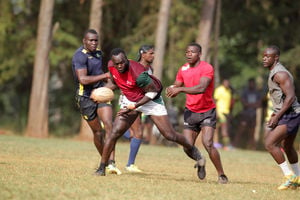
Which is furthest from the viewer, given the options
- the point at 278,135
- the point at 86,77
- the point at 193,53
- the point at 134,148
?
the point at 134,148

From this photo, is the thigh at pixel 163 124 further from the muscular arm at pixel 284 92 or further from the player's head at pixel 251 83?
the player's head at pixel 251 83

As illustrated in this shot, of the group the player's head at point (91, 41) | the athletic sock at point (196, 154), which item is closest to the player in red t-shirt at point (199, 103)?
the athletic sock at point (196, 154)

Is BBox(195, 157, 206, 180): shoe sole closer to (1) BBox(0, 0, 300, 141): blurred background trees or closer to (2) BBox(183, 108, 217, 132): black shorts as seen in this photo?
(2) BBox(183, 108, 217, 132): black shorts

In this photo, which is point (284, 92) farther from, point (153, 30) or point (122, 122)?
point (153, 30)

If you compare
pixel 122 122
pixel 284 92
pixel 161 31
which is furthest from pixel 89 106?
pixel 161 31

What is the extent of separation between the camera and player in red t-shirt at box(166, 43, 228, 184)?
493 inches

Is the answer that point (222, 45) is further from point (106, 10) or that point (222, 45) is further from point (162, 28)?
point (162, 28)

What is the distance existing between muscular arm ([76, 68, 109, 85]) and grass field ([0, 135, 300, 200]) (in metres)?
1.61

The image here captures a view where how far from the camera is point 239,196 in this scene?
36.0 ft

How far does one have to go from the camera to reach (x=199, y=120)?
41.8 feet

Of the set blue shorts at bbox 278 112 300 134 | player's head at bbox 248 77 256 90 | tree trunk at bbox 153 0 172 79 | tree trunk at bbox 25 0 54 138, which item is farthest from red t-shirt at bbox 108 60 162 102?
tree trunk at bbox 25 0 54 138

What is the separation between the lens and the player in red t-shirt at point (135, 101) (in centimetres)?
1192

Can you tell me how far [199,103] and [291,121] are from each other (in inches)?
64.8

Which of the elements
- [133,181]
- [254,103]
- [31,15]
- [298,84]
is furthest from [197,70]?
[31,15]
